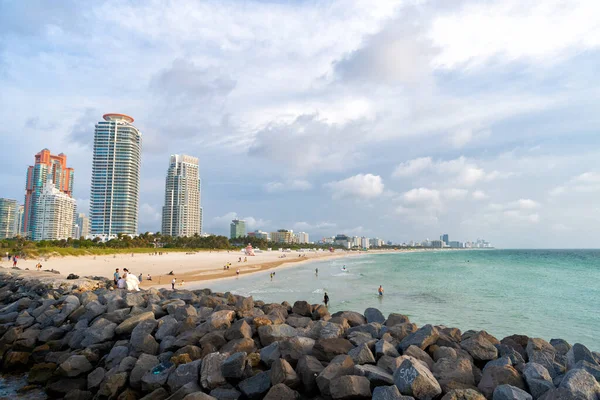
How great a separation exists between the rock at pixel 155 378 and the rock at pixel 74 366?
2134 mm

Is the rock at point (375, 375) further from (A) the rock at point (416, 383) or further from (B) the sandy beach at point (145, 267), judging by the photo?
(B) the sandy beach at point (145, 267)

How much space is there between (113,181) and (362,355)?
158 metres

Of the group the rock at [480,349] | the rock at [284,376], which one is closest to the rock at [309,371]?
the rock at [284,376]

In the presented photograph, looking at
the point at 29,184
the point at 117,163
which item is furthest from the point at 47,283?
the point at 29,184

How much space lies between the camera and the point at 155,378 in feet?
23.1

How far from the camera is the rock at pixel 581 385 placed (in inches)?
194

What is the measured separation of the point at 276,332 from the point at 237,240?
16954 cm

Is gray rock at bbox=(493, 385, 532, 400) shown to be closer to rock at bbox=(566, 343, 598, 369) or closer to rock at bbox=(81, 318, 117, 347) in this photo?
rock at bbox=(566, 343, 598, 369)

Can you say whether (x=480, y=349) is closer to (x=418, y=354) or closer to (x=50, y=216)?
(x=418, y=354)

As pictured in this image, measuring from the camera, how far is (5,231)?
182 m

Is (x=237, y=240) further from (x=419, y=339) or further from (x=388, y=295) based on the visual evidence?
(x=419, y=339)

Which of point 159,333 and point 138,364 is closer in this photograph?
point 138,364

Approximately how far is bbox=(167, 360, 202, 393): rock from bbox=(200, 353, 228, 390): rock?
0.22 m

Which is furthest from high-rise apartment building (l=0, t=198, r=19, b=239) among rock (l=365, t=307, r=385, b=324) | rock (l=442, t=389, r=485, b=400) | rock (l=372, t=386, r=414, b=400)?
rock (l=442, t=389, r=485, b=400)
